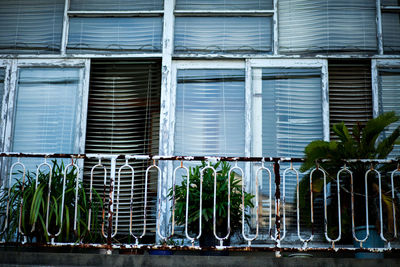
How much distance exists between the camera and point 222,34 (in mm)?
8023

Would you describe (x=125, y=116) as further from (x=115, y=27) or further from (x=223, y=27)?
(x=223, y=27)

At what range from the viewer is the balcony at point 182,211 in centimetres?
605

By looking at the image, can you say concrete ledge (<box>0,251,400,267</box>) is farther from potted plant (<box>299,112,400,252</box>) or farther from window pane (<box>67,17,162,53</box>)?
window pane (<box>67,17,162,53</box>)

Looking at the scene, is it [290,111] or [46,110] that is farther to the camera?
[46,110]

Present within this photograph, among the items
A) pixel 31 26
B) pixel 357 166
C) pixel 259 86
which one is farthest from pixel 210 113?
pixel 31 26

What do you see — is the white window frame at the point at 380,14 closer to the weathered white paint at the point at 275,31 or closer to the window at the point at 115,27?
the weathered white paint at the point at 275,31

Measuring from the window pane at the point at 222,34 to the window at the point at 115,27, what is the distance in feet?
1.06

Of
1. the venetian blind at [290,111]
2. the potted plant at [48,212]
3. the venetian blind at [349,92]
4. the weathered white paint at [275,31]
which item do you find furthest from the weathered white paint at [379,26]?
the potted plant at [48,212]

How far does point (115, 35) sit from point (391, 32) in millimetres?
3531

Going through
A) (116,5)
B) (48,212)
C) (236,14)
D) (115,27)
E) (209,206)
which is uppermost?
(116,5)

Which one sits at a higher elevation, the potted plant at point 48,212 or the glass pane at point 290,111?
the glass pane at point 290,111

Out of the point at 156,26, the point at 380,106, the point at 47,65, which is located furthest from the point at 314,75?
the point at 47,65

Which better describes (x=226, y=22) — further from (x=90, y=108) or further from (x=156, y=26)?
(x=90, y=108)

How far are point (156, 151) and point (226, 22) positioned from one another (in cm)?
190
